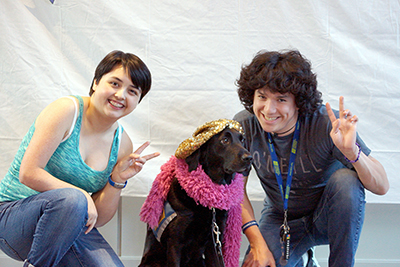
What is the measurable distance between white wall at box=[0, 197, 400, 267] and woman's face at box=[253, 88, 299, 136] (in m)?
0.71

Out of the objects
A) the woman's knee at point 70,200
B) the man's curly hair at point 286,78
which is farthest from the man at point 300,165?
the woman's knee at point 70,200

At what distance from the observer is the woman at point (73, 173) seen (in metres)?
1.14

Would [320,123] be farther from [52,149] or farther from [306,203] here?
[52,149]

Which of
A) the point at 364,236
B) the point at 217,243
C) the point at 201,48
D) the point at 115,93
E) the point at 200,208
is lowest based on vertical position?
the point at 364,236

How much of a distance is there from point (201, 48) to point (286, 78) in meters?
0.60

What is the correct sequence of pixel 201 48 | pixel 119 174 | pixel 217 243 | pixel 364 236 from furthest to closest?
pixel 364 236 < pixel 201 48 < pixel 119 174 < pixel 217 243

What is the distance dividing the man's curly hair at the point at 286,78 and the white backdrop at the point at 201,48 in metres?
A: 0.38

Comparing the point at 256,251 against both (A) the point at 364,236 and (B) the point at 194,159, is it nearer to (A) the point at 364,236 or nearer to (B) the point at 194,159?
(B) the point at 194,159

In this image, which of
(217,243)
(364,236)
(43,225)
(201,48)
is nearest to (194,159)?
(217,243)

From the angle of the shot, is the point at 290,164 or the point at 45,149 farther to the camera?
the point at 290,164

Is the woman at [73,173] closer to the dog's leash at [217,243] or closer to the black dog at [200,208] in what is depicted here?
the black dog at [200,208]

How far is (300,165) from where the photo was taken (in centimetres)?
143

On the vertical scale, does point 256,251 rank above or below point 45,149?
below

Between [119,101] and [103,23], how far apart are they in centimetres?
68
